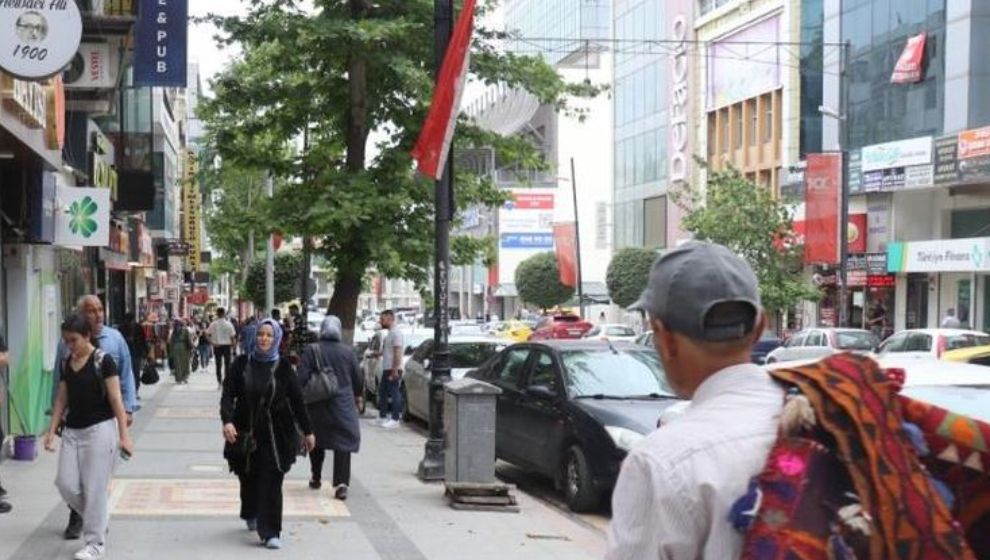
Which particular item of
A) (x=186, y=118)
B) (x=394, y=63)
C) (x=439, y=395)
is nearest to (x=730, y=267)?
(x=439, y=395)

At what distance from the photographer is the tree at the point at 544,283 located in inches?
2918

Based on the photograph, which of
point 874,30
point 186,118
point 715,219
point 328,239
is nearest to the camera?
point 328,239

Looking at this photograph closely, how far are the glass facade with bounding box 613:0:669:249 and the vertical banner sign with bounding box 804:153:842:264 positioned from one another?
85.0 ft

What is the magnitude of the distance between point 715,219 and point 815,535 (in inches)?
1509

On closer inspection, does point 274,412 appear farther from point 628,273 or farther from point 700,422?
point 628,273

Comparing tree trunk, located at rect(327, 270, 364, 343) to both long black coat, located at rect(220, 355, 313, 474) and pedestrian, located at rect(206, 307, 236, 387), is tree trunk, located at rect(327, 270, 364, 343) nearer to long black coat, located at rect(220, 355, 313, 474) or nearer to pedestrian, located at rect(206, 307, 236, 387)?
pedestrian, located at rect(206, 307, 236, 387)

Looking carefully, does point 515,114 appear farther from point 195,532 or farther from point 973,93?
point 195,532

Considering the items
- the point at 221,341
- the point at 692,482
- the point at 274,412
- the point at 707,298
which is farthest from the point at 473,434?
the point at 221,341

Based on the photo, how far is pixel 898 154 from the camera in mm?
Answer: 39219

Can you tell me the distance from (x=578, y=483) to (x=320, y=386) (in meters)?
2.47

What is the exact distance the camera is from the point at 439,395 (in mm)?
11547

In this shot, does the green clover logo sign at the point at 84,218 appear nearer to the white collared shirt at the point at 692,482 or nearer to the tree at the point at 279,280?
the white collared shirt at the point at 692,482

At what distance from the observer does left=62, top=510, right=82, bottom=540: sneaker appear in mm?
8234

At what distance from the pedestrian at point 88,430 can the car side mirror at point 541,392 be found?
15.2 ft
